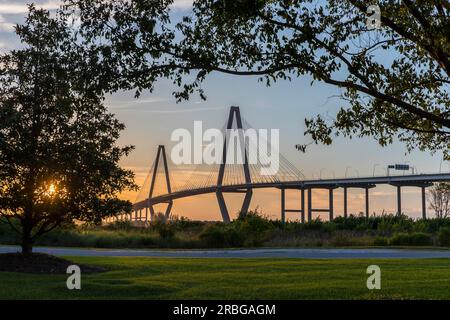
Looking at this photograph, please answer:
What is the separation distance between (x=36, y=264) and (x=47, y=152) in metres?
2.76

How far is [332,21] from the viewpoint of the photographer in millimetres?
10836

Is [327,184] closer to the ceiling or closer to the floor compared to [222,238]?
closer to the ceiling

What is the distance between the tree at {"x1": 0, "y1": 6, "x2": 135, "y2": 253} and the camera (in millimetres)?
16344

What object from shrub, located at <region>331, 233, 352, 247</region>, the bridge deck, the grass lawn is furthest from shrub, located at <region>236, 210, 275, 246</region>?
the bridge deck

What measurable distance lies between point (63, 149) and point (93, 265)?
122 inches

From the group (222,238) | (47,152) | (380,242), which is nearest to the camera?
(47,152)

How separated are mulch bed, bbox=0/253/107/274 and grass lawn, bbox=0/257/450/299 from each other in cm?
82

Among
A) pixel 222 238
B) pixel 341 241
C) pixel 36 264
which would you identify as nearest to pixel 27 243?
pixel 36 264

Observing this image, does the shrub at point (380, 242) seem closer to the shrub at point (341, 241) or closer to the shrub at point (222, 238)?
the shrub at point (341, 241)

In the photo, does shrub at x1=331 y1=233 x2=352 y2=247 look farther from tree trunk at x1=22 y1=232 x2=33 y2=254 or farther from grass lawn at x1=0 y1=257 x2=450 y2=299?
tree trunk at x1=22 y1=232 x2=33 y2=254

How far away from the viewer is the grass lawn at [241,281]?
11.6m

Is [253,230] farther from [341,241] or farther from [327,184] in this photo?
[327,184]

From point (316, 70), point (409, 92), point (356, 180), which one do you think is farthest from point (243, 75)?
point (356, 180)

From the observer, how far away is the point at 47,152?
16.3 meters
